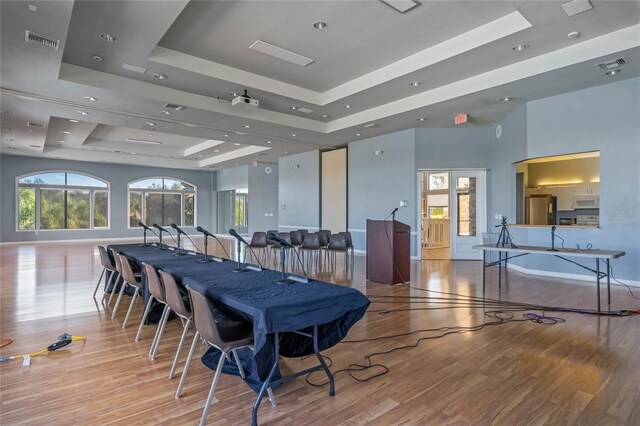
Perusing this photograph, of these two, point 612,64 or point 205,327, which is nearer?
point 205,327

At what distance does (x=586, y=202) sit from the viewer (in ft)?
28.2

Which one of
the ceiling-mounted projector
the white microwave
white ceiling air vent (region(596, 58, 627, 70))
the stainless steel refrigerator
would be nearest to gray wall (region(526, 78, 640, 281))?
white ceiling air vent (region(596, 58, 627, 70))

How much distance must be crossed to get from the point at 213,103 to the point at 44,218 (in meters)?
11.3

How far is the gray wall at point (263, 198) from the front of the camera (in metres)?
14.9

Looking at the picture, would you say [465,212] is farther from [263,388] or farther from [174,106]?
[263,388]

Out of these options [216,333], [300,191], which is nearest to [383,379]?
[216,333]

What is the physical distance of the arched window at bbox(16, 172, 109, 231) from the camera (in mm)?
13805

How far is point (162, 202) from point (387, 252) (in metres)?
13.9

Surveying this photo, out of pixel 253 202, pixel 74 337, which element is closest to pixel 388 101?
pixel 74 337

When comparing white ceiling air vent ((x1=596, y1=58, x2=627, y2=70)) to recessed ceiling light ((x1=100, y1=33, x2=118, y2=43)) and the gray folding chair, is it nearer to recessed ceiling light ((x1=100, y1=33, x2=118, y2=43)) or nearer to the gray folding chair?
the gray folding chair

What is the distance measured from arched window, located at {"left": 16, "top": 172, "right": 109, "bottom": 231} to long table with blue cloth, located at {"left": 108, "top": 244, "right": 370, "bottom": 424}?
14455mm

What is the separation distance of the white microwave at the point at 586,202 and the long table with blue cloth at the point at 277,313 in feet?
27.7

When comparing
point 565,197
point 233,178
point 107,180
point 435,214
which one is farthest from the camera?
point 233,178

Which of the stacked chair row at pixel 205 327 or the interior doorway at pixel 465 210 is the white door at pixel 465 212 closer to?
the interior doorway at pixel 465 210
